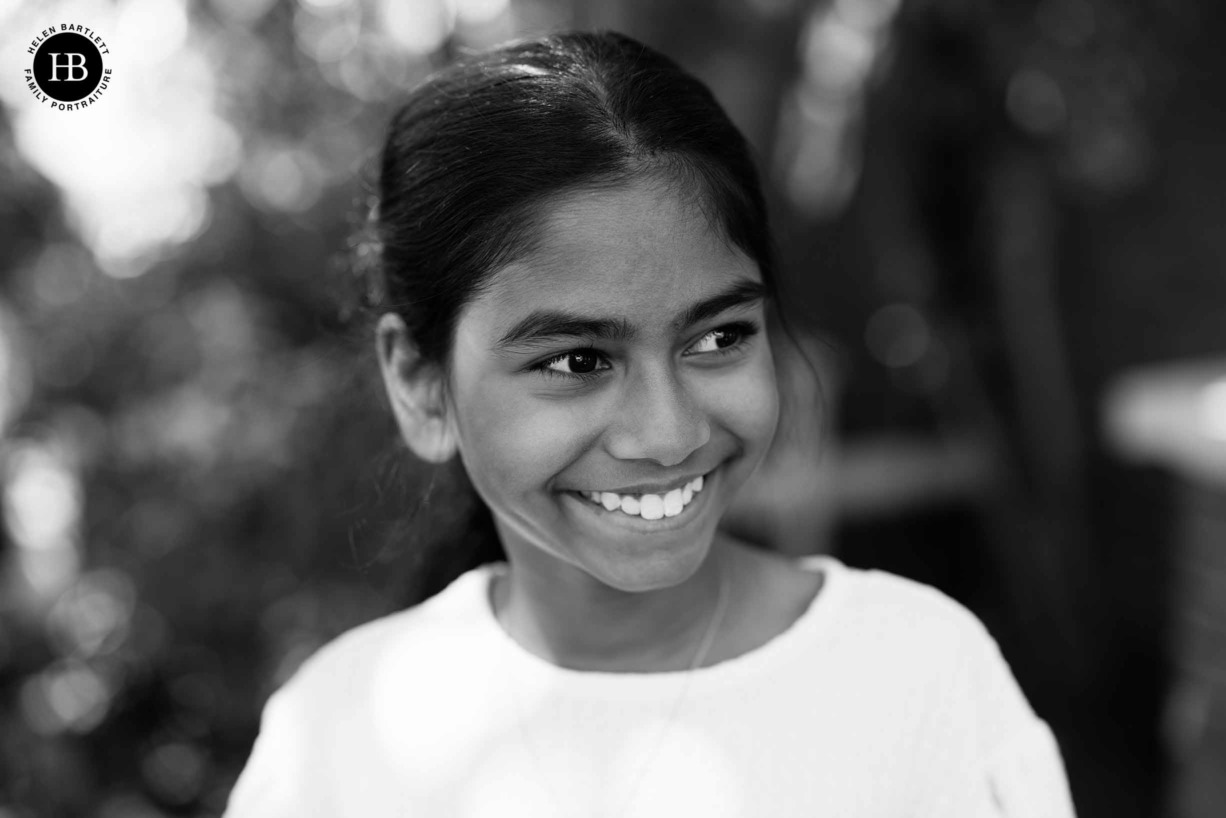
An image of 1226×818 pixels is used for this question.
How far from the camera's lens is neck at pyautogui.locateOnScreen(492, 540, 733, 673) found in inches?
57.7

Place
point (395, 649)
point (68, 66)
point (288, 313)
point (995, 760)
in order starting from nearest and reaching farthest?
point (995, 760)
point (395, 649)
point (68, 66)
point (288, 313)

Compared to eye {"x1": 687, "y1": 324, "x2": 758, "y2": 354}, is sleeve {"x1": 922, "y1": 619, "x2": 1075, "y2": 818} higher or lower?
lower

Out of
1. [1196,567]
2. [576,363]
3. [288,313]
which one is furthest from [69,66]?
[1196,567]

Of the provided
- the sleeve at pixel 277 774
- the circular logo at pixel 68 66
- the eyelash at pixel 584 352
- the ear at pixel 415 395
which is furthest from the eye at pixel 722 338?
the circular logo at pixel 68 66

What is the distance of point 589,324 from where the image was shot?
122cm

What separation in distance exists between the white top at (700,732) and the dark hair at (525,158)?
407 millimetres

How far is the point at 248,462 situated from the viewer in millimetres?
2486

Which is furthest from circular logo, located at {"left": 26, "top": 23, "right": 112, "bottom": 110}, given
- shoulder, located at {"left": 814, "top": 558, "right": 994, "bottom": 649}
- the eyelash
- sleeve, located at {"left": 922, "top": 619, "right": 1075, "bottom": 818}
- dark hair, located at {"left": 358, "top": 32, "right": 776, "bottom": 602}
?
sleeve, located at {"left": 922, "top": 619, "right": 1075, "bottom": 818}

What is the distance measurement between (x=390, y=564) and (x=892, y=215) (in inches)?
63.7

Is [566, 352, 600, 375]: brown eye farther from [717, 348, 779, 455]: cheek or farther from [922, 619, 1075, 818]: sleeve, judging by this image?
[922, 619, 1075, 818]: sleeve

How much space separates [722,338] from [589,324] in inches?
6.7

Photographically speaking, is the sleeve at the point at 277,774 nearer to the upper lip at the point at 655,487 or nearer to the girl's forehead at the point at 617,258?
the upper lip at the point at 655,487

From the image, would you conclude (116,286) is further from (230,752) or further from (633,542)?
(633,542)

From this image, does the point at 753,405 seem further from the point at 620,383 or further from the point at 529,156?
the point at 529,156
